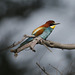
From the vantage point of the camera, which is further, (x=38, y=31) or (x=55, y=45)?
(x=38, y=31)

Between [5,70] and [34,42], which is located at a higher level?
[34,42]

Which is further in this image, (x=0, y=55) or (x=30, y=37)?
(x=0, y=55)

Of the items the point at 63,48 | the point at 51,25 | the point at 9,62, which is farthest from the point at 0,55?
the point at 63,48

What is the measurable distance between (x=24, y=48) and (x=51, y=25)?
1.24m

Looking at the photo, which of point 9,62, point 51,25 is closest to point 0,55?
point 9,62

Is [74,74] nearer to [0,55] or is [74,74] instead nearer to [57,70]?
[57,70]

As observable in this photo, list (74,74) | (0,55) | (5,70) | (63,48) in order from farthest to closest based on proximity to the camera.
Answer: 1. (0,55)
2. (5,70)
3. (63,48)
4. (74,74)

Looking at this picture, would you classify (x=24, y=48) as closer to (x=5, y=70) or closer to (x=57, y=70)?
(x=57, y=70)

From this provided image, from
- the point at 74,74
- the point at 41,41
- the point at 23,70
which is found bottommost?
the point at 23,70

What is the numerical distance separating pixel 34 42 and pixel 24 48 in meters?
0.12

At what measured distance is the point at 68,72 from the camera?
126 inches

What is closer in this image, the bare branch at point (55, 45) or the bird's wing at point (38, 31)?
the bare branch at point (55, 45)

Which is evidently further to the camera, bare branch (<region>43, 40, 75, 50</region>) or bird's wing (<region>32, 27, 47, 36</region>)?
bird's wing (<region>32, 27, 47, 36</region>)

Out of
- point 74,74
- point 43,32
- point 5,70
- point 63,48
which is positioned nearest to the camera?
point 74,74
